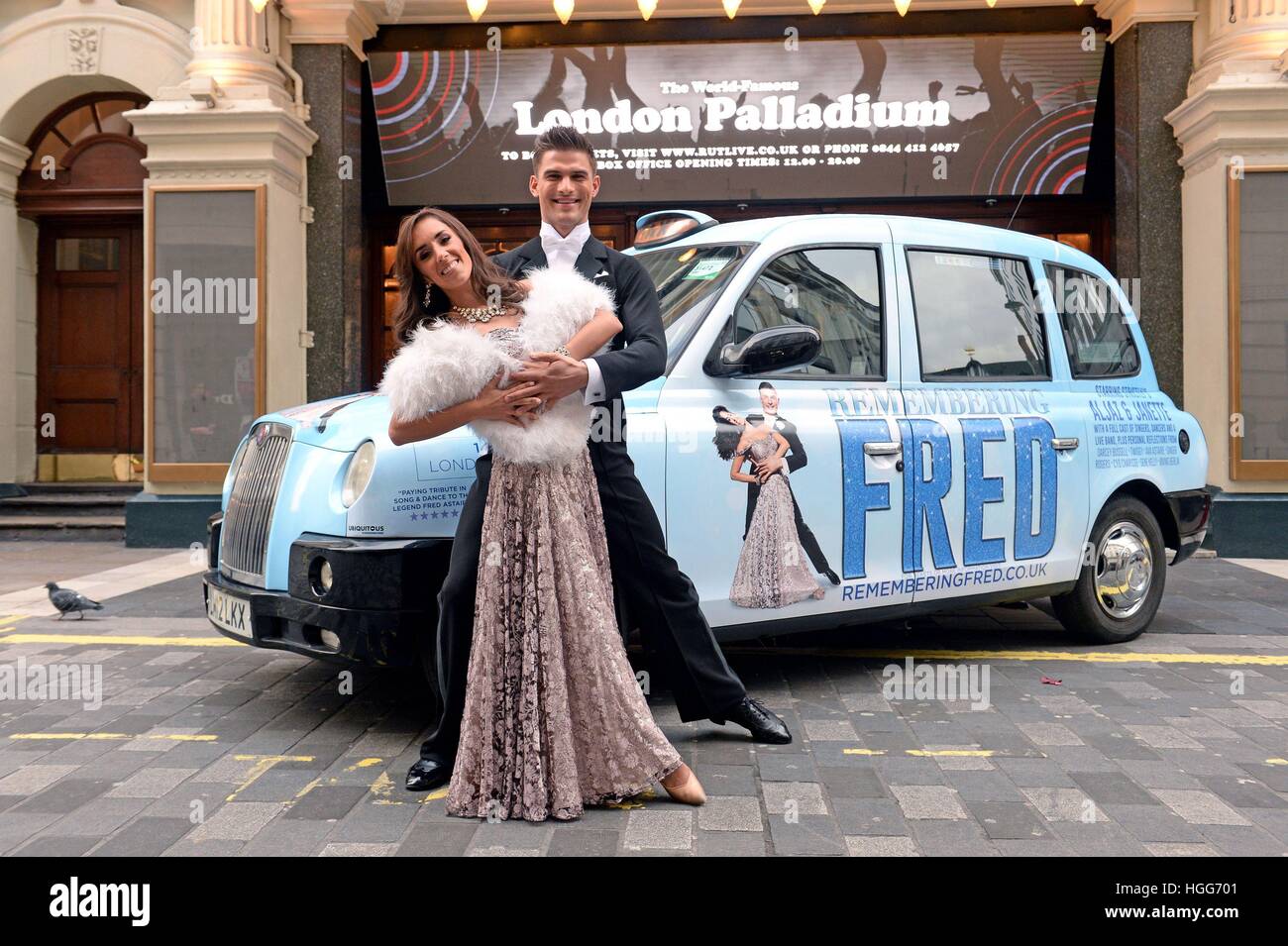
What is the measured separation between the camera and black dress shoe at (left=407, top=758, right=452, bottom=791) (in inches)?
128

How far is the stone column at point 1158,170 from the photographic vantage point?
389 inches

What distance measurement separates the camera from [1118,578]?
18.1 ft

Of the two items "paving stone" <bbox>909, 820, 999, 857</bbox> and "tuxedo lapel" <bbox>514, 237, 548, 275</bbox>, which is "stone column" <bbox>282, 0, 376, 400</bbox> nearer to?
"tuxedo lapel" <bbox>514, 237, 548, 275</bbox>

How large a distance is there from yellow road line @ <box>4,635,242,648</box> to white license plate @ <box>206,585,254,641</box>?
4.81ft

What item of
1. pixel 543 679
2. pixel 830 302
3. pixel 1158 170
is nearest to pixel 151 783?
pixel 543 679

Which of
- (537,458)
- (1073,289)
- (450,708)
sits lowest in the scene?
(450,708)

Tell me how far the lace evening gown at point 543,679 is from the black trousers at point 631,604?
0.36ft

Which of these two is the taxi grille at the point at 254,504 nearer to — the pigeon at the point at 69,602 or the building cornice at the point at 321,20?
the pigeon at the point at 69,602

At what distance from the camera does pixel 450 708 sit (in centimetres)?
324

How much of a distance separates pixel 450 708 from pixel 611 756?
0.53 metres

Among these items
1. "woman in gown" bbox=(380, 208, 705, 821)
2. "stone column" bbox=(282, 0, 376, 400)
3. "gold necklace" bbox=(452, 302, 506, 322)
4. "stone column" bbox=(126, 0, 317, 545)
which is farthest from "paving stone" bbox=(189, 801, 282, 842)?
"stone column" bbox=(282, 0, 376, 400)

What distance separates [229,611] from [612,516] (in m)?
1.63

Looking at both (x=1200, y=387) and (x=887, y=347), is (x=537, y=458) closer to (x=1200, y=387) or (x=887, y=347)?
(x=887, y=347)
